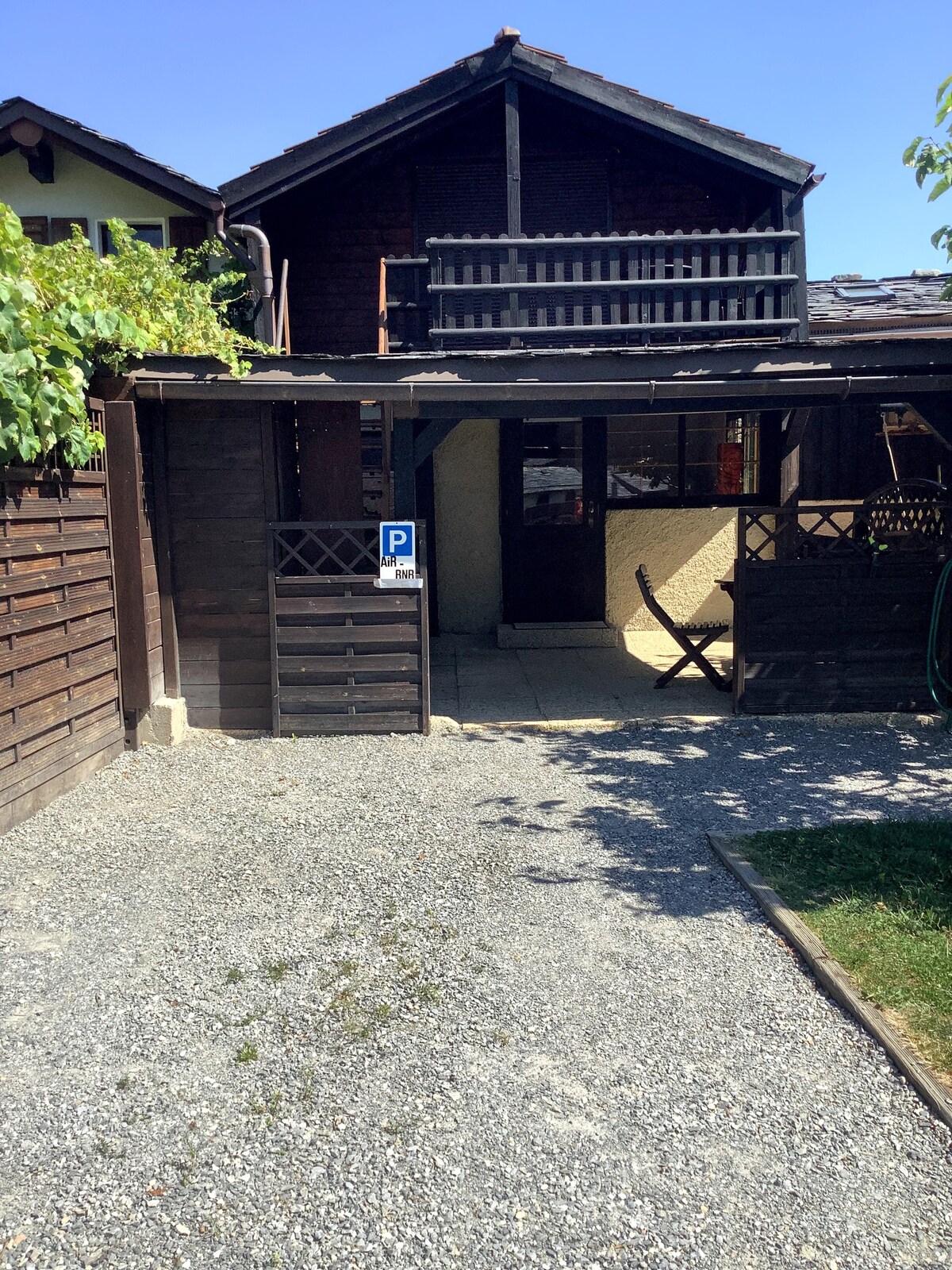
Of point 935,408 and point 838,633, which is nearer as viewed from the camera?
point 935,408

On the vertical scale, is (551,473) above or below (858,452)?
below

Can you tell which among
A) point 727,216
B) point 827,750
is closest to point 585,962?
point 827,750

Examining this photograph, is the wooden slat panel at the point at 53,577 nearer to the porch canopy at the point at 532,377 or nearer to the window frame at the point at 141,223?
the porch canopy at the point at 532,377

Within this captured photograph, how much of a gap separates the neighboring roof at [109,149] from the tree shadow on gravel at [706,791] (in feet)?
22.3

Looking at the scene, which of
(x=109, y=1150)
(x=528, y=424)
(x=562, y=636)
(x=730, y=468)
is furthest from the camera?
(x=730, y=468)

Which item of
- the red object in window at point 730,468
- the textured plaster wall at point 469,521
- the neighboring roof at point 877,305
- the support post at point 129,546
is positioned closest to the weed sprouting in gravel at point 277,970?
the support post at point 129,546

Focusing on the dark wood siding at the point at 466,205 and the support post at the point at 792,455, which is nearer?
the support post at the point at 792,455

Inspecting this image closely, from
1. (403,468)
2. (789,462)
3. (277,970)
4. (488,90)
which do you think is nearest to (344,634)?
(403,468)

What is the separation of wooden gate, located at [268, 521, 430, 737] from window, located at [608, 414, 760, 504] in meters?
4.71

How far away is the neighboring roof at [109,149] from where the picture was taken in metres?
9.70

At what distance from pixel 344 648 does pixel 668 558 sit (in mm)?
5316

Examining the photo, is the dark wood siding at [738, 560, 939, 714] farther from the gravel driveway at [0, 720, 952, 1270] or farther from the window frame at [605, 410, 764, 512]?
the window frame at [605, 410, 764, 512]

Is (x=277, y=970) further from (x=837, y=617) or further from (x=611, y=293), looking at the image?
(x=611, y=293)

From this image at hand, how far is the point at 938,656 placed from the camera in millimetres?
7594
